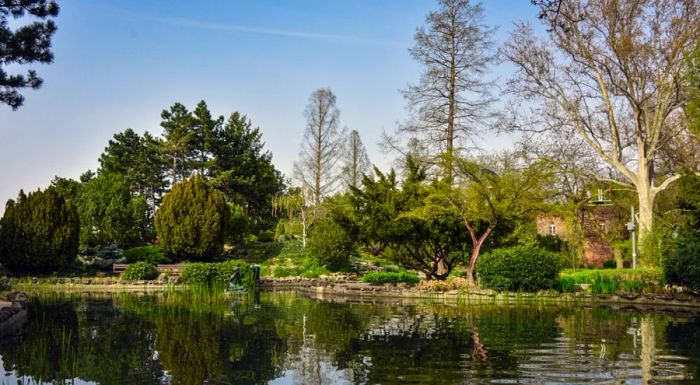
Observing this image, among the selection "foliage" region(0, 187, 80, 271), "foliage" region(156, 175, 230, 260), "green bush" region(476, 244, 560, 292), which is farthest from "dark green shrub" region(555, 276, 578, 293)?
"foliage" region(0, 187, 80, 271)

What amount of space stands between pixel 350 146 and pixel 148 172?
15.0 meters

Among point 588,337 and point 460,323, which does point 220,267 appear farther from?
point 588,337

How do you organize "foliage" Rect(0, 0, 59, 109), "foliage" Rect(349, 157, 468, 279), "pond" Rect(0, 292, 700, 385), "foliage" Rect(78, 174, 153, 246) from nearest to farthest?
"pond" Rect(0, 292, 700, 385)
"foliage" Rect(0, 0, 59, 109)
"foliage" Rect(349, 157, 468, 279)
"foliage" Rect(78, 174, 153, 246)

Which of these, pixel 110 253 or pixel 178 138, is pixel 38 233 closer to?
pixel 110 253

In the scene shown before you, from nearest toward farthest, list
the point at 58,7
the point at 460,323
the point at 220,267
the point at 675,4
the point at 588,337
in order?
the point at 588,337 → the point at 460,323 → the point at 58,7 → the point at 675,4 → the point at 220,267

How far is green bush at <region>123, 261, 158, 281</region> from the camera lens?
24631 millimetres

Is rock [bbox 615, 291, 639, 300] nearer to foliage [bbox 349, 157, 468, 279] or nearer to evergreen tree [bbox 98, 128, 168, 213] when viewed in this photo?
foliage [bbox 349, 157, 468, 279]

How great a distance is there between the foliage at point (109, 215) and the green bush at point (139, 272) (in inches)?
287

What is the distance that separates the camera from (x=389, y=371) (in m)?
7.30

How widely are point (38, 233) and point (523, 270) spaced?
62.3 ft

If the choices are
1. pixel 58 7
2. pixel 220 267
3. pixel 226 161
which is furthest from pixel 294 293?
pixel 226 161

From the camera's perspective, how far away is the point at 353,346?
366 inches

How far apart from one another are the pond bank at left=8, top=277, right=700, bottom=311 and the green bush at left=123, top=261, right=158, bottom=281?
19.2 inches

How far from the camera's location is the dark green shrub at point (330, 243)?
27.5 metres
